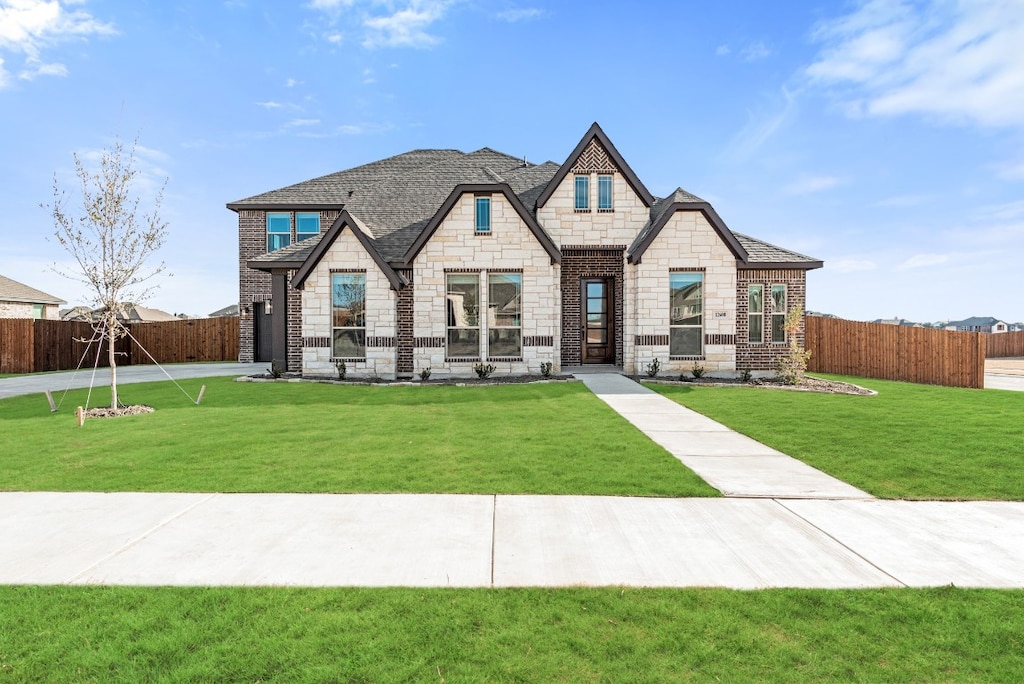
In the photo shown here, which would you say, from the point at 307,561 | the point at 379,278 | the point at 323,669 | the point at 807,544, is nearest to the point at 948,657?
the point at 807,544

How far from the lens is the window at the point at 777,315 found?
55.3ft

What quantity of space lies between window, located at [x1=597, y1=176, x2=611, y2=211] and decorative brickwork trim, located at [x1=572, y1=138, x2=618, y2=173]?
0.92ft

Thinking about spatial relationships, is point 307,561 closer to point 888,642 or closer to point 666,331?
point 888,642

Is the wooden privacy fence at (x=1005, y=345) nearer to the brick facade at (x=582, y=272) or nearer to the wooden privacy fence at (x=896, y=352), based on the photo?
the wooden privacy fence at (x=896, y=352)


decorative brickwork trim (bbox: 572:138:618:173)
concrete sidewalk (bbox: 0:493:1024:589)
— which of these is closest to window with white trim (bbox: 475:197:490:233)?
decorative brickwork trim (bbox: 572:138:618:173)

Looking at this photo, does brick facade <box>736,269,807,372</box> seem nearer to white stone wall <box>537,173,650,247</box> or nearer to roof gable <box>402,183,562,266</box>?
white stone wall <box>537,173,650,247</box>

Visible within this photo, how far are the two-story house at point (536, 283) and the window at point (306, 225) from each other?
22.5 feet

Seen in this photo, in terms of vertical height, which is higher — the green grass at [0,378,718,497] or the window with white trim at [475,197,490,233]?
the window with white trim at [475,197,490,233]

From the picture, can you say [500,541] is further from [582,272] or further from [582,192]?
[582,192]

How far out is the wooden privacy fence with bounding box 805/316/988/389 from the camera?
15094 millimetres

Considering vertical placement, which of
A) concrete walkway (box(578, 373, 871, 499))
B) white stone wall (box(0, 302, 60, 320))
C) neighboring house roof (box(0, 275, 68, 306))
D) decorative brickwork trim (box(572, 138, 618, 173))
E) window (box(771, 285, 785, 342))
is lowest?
concrete walkway (box(578, 373, 871, 499))

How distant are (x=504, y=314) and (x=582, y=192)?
15.9 ft

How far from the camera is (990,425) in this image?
344 inches

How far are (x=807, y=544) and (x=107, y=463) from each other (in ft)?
25.6
